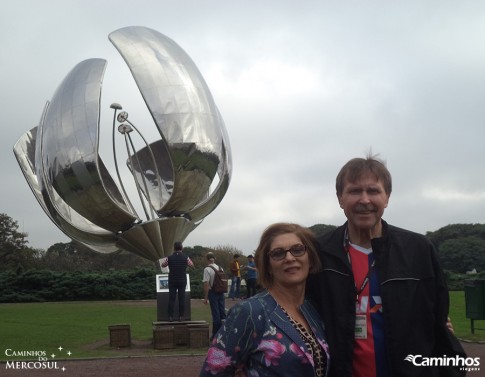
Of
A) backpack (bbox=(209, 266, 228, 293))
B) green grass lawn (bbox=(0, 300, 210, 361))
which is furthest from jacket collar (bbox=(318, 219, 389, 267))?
backpack (bbox=(209, 266, 228, 293))

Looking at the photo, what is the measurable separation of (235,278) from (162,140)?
5482mm

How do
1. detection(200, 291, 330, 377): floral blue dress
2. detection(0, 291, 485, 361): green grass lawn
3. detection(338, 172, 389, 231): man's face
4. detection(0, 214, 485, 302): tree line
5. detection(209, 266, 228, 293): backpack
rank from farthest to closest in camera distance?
detection(0, 214, 485, 302): tree line, detection(209, 266, 228, 293): backpack, detection(0, 291, 485, 361): green grass lawn, detection(338, 172, 389, 231): man's face, detection(200, 291, 330, 377): floral blue dress

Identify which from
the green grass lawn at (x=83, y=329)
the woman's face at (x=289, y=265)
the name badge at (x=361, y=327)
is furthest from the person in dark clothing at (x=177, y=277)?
the name badge at (x=361, y=327)

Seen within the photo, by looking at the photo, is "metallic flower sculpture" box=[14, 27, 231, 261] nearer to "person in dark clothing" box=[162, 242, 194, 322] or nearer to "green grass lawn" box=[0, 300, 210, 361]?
"green grass lawn" box=[0, 300, 210, 361]

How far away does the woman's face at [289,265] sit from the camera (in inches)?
93.7

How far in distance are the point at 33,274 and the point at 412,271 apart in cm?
2067

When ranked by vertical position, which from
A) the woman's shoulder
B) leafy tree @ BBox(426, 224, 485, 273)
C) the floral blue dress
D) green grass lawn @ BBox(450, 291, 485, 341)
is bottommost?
green grass lawn @ BBox(450, 291, 485, 341)

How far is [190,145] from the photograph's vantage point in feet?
Answer: 37.5

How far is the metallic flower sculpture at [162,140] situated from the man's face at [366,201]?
8.88 meters

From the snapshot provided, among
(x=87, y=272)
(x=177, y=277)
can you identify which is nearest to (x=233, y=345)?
(x=177, y=277)

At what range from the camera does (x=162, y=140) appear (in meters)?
12.3

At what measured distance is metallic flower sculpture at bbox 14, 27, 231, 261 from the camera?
11453 millimetres

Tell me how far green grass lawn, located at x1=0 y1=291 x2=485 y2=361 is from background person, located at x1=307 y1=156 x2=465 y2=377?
5.88 m

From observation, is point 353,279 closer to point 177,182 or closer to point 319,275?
point 319,275
